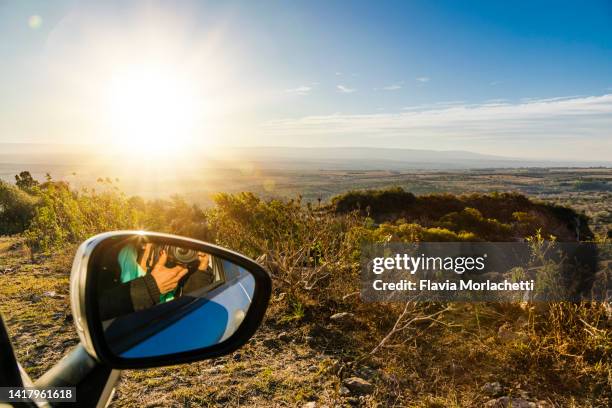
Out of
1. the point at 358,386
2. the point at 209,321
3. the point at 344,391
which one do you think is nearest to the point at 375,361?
the point at 358,386

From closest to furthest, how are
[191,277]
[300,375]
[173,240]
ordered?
[173,240] < [191,277] < [300,375]

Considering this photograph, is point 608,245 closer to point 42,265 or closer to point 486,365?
point 486,365

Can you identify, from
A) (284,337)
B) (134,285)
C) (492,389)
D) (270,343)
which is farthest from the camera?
(284,337)

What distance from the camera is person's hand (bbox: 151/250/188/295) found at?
173 centimetres

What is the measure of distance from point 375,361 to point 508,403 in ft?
4.32

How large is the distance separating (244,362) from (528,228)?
469 inches

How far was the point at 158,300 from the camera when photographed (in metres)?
1.72

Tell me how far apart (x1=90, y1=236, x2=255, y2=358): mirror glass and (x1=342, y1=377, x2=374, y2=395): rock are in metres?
2.21

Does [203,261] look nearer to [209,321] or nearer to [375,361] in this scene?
[209,321]

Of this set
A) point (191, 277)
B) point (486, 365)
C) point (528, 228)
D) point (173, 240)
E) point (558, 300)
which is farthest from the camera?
point (528, 228)

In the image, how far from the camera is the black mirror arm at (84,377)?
51.1 inches

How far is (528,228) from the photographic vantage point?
1364cm

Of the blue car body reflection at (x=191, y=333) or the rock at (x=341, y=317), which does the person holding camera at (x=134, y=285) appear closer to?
the blue car body reflection at (x=191, y=333)

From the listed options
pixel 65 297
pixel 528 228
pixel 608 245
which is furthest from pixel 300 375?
pixel 528 228
